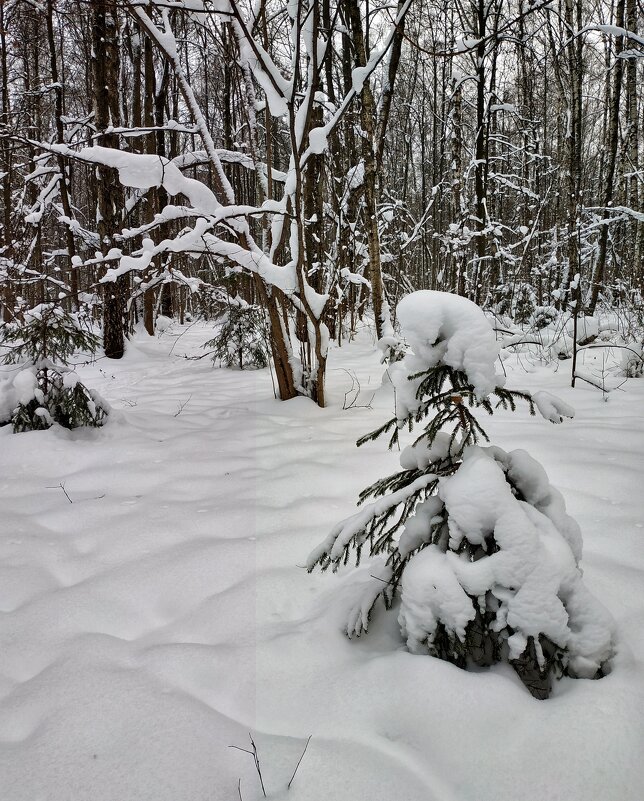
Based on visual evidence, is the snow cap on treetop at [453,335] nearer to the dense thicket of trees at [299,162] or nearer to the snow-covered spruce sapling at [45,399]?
the dense thicket of trees at [299,162]

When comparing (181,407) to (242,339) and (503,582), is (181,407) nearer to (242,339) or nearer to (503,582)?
(242,339)

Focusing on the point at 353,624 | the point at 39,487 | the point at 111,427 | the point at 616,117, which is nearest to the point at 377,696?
the point at 353,624

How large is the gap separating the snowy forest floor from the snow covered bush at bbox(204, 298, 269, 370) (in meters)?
3.37

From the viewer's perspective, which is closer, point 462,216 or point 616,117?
point 616,117

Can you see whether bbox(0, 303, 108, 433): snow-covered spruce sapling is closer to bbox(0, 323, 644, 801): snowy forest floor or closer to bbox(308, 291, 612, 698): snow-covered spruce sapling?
bbox(0, 323, 644, 801): snowy forest floor

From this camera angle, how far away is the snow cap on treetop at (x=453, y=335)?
3.41 ft

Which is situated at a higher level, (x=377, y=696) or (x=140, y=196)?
(x=140, y=196)

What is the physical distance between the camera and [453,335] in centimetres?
108

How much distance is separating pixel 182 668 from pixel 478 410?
2.86m

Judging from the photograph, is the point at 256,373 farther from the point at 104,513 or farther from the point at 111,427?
the point at 104,513

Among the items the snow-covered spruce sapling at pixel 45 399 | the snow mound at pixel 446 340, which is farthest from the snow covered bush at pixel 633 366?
the snow-covered spruce sapling at pixel 45 399

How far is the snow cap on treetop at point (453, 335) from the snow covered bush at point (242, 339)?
476cm

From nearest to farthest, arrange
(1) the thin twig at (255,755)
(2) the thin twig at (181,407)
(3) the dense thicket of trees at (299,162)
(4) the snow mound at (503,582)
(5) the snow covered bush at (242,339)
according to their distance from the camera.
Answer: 1. (1) the thin twig at (255,755)
2. (4) the snow mound at (503,582)
3. (3) the dense thicket of trees at (299,162)
4. (2) the thin twig at (181,407)
5. (5) the snow covered bush at (242,339)

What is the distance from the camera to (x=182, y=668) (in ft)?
3.91
